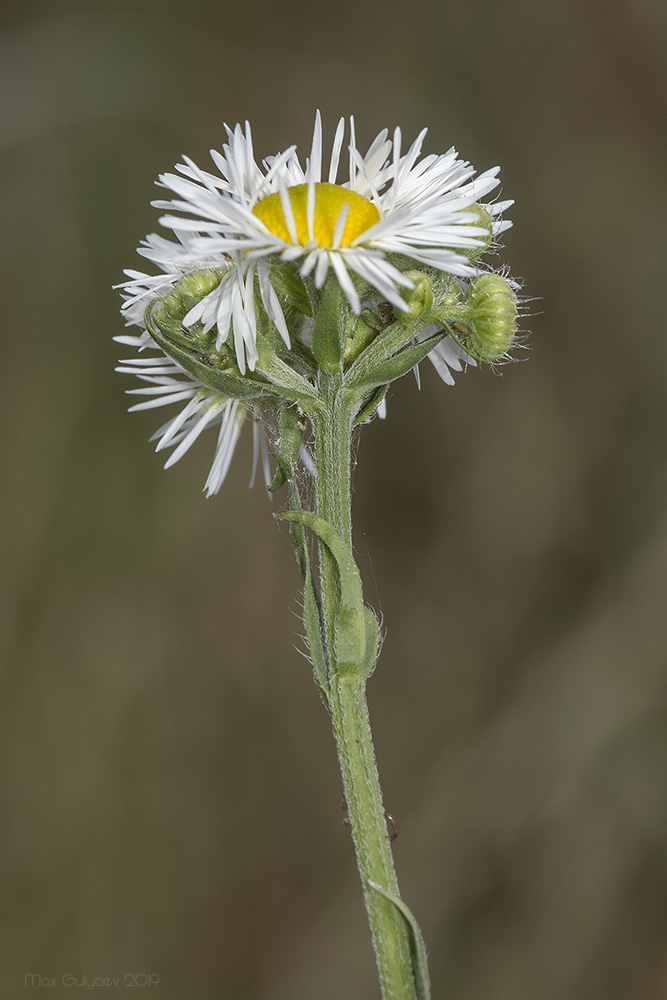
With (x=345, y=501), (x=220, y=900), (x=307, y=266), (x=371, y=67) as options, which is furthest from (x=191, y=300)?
A: (x=371, y=67)

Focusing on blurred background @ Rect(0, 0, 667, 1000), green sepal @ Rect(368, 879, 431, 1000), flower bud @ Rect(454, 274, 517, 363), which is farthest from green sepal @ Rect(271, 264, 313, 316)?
blurred background @ Rect(0, 0, 667, 1000)

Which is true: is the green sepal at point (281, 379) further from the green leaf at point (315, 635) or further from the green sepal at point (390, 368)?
the green leaf at point (315, 635)

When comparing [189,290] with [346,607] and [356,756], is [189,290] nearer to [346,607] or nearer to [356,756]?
[346,607]

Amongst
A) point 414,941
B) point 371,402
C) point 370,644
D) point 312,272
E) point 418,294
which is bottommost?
point 414,941

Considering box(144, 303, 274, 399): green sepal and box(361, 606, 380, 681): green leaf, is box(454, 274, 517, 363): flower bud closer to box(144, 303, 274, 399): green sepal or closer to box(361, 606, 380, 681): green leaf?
box(144, 303, 274, 399): green sepal

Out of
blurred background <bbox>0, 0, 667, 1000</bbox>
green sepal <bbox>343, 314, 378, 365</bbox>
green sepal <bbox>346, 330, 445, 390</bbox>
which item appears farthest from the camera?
blurred background <bbox>0, 0, 667, 1000</bbox>

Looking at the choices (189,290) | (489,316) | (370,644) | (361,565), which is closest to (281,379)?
(189,290)
